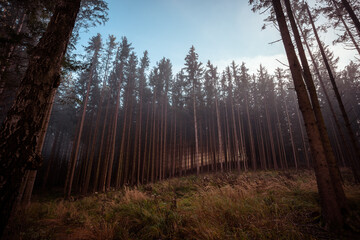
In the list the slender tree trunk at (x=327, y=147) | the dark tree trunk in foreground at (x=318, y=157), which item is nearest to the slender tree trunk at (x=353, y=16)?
the slender tree trunk at (x=327, y=147)

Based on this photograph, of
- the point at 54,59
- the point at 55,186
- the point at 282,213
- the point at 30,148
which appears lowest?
the point at 55,186

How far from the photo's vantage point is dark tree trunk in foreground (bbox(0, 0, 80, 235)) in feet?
6.23

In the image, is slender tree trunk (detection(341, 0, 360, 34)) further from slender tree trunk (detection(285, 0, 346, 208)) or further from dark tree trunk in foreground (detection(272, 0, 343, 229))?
dark tree trunk in foreground (detection(272, 0, 343, 229))

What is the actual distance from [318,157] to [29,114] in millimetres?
6094

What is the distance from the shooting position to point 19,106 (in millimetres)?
2254

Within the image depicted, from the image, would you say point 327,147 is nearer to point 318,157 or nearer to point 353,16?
point 318,157

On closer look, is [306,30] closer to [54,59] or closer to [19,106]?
[54,59]

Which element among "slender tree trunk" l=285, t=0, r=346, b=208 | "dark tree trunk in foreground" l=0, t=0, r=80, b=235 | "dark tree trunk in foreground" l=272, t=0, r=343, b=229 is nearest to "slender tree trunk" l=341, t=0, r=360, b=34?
"slender tree trunk" l=285, t=0, r=346, b=208

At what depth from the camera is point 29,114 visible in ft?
7.46

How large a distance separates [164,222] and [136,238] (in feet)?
2.39

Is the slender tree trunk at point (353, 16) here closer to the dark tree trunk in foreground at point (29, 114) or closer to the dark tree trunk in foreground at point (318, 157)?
the dark tree trunk in foreground at point (318, 157)

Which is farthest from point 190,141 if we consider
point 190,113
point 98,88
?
point 98,88

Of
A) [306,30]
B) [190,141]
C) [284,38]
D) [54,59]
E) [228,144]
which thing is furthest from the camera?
[190,141]

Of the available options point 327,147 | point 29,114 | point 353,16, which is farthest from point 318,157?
point 353,16
